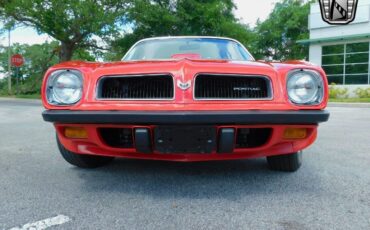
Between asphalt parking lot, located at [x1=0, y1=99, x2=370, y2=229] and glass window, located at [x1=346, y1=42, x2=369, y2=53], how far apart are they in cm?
1726

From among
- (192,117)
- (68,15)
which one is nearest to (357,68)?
(68,15)

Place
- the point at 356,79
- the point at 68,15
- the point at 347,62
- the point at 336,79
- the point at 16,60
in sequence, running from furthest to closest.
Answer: the point at 16,60 < the point at 336,79 < the point at 347,62 < the point at 356,79 < the point at 68,15

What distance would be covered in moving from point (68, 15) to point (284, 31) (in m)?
21.1

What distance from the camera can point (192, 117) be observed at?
2.18 meters

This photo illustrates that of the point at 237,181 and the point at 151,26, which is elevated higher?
the point at 151,26

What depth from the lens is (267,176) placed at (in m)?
2.85

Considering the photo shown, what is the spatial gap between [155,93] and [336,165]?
1.84m

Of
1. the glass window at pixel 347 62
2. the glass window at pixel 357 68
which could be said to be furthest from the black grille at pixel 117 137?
the glass window at pixel 357 68

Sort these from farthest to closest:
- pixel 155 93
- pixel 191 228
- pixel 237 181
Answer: pixel 237 181, pixel 155 93, pixel 191 228

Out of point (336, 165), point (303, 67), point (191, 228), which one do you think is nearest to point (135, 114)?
point (191, 228)

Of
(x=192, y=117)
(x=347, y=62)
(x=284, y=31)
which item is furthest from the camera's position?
(x=284, y=31)

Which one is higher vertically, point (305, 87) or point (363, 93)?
point (305, 87)

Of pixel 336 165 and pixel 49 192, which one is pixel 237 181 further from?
pixel 49 192

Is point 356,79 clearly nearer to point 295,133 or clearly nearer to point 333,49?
point 333,49
